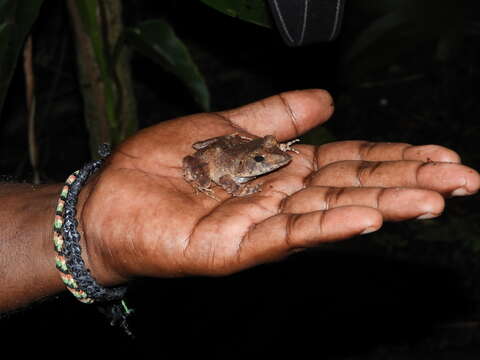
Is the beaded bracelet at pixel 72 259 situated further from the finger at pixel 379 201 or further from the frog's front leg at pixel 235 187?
the finger at pixel 379 201

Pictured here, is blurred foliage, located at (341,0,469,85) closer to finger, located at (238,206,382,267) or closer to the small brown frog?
the small brown frog

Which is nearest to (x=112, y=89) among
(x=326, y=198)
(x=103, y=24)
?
(x=103, y=24)

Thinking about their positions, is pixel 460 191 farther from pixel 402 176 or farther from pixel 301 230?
pixel 301 230

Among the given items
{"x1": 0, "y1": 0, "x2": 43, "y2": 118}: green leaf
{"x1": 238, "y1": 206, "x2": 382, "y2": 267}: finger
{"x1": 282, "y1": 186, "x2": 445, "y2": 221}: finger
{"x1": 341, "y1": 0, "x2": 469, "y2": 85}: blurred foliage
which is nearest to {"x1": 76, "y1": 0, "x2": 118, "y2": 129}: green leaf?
{"x1": 0, "y1": 0, "x2": 43, "y2": 118}: green leaf

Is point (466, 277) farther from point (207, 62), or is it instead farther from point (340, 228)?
point (207, 62)

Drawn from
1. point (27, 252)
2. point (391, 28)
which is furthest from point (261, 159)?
point (391, 28)
